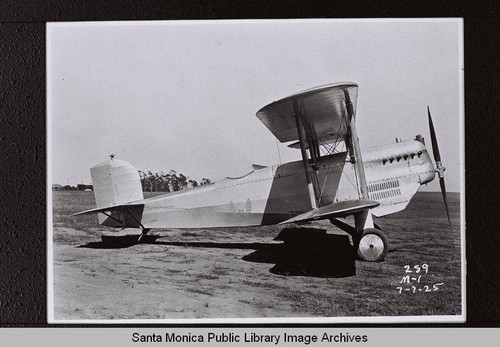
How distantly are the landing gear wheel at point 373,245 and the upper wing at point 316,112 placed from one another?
1138 mm

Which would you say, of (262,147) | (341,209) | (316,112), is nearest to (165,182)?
(262,147)

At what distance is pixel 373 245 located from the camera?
11.8 ft

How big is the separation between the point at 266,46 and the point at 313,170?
1.43 meters

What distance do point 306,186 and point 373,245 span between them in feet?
3.12

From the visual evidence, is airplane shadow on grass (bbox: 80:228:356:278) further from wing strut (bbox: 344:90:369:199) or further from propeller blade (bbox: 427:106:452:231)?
propeller blade (bbox: 427:106:452:231)

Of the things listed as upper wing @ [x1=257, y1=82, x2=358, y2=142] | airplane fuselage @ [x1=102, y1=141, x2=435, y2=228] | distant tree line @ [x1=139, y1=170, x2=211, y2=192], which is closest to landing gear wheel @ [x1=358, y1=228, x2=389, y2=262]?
airplane fuselage @ [x1=102, y1=141, x2=435, y2=228]

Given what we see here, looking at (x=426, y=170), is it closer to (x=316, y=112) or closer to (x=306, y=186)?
(x=306, y=186)

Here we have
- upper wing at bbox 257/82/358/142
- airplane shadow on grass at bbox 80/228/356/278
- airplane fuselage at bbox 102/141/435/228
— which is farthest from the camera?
airplane fuselage at bbox 102/141/435/228

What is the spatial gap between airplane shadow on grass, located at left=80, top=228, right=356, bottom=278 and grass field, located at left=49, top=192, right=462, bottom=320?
0.01m

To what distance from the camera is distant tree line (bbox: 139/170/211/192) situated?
12.9 ft

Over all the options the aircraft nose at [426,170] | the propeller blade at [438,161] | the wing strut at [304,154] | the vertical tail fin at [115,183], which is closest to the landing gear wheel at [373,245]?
the wing strut at [304,154]
